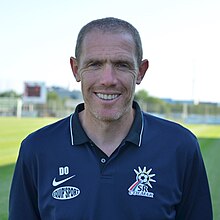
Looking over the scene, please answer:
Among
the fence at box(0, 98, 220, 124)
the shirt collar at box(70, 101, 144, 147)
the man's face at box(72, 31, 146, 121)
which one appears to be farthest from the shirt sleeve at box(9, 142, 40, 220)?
the fence at box(0, 98, 220, 124)

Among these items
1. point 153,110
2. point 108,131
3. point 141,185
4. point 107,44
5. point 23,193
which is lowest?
point 153,110

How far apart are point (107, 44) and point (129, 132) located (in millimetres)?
477

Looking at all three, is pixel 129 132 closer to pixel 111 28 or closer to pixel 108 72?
pixel 108 72

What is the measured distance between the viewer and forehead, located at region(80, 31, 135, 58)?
89.0 inches

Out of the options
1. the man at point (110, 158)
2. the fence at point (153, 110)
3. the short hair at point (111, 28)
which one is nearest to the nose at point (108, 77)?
the man at point (110, 158)

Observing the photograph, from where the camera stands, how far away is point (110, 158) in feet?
7.40

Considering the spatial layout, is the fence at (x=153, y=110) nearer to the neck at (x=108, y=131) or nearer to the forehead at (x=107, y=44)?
the neck at (x=108, y=131)

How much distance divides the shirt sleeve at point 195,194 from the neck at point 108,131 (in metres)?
0.39

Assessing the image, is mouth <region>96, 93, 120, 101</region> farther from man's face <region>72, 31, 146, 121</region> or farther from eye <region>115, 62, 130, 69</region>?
eye <region>115, 62, 130, 69</region>

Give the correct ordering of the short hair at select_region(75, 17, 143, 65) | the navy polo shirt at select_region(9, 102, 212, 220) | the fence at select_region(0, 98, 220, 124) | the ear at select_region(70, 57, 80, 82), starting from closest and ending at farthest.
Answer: the navy polo shirt at select_region(9, 102, 212, 220) < the short hair at select_region(75, 17, 143, 65) < the ear at select_region(70, 57, 80, 82) < the fence at select_region(0, 98, 220, 124)

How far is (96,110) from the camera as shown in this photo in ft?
7.55

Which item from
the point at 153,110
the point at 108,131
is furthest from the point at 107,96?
the point at 153,110

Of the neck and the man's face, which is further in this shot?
the neck

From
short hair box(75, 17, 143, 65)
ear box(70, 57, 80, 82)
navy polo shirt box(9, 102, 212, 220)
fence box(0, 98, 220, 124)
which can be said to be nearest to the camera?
navy polo shirt box(9, 102, 212, 220)
